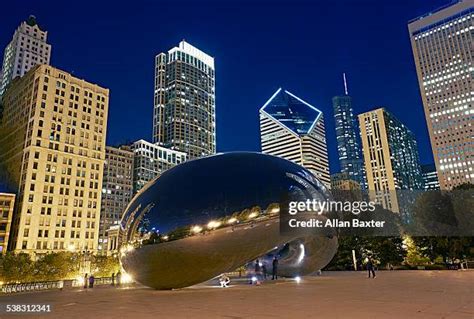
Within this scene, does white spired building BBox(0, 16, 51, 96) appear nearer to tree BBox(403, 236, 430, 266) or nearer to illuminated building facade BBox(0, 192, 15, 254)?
illuminated building facade BBox(0, 192, 15, 254)

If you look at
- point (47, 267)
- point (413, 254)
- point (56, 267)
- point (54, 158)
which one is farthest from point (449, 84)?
point (47, 267)

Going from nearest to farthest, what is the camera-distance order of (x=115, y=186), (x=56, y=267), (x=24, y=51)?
1. (x=56, y=267)
2. (x=115, y=186)
3. (x=24, y=51)

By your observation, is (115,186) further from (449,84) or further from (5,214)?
(449,84)

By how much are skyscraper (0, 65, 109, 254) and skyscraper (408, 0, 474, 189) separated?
135881mm

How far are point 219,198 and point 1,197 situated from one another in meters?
100

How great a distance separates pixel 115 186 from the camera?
157 metres

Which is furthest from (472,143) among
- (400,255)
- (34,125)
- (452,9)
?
(34,125)

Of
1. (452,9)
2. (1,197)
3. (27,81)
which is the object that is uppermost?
(452,9)

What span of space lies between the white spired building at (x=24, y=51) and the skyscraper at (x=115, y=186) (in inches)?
2111

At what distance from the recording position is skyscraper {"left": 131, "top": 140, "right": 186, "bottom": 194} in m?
171

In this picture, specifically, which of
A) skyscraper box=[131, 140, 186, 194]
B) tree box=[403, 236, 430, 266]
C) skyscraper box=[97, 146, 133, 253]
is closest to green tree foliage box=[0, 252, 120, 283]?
tree box=[403, 236, 430, 266]

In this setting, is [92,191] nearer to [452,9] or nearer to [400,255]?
[400,255]

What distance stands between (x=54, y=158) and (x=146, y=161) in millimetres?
73104

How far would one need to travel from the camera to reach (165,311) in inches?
370
